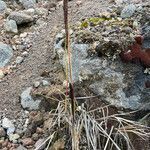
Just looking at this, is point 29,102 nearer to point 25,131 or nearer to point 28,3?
point 25,131

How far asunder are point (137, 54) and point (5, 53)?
1.28 meters

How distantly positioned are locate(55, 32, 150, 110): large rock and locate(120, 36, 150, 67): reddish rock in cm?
5

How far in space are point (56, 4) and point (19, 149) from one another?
1.76m

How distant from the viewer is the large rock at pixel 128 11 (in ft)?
12.2

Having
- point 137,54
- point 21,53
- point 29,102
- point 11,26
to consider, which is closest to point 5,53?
point 21,53

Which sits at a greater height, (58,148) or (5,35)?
(5,35)

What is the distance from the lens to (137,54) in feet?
11.1

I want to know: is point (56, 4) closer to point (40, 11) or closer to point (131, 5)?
point (40, 11)

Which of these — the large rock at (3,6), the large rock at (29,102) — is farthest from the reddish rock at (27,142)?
the large rock at (3,6)

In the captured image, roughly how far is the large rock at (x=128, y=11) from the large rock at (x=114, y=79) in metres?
0.49

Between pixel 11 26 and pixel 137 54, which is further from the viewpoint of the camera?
pixel 11 26

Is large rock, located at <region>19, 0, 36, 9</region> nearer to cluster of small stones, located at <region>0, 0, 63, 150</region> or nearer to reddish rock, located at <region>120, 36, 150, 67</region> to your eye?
cluster of small stones, located at <region>0, 0, 63, 150</region>

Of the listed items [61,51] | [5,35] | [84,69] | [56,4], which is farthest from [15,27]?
[84,69]

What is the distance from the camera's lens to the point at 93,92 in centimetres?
337
